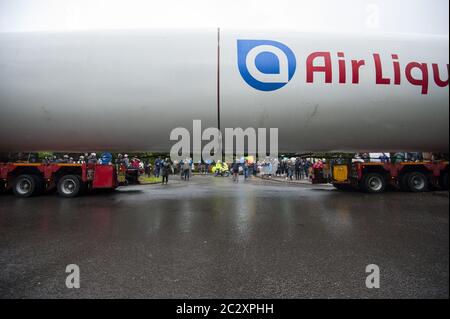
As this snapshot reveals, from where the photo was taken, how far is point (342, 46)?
2.69 metres

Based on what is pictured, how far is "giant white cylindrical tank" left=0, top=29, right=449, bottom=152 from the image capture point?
2576 millimetres

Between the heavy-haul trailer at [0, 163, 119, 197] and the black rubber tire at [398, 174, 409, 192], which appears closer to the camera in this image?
the heavy-haul trailer at [0, 163, 119, 197]

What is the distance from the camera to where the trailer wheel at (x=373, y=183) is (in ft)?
27.1

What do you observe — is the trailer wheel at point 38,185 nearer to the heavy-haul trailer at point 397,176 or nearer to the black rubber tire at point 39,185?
the black rubber tire at point 39,185

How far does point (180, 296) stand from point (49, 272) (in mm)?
1248

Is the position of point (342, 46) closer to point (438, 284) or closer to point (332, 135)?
point (332, 135)

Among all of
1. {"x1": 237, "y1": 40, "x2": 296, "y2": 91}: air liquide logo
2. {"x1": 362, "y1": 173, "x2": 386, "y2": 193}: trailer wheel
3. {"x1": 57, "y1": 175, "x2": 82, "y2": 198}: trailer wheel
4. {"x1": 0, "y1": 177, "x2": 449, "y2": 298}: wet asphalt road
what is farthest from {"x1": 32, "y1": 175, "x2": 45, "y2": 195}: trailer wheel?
{"x1": 362, "y1": 173, "x2": 386, "y2": 193}: trailer wheel

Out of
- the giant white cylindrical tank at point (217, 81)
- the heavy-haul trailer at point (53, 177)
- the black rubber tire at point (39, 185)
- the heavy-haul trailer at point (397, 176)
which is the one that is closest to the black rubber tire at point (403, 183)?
the heavy-haul trailer at point (397, 176)

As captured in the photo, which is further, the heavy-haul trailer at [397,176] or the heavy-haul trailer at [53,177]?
the heavy-haul trailer at [397,176]

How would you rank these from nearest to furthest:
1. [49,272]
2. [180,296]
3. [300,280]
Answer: [180,296]
[300,280]
[49,272]

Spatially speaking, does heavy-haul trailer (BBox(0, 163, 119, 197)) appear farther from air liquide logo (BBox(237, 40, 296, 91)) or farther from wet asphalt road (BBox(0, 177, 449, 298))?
air liquide logo (BBox(237, 40, 296, 91))

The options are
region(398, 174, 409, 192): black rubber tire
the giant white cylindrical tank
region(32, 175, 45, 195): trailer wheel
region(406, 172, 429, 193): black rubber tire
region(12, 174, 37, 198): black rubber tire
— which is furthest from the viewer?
region(398, 174, 409, 192): black rubber tire

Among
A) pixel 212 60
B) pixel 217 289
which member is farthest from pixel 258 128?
pixel 217 289

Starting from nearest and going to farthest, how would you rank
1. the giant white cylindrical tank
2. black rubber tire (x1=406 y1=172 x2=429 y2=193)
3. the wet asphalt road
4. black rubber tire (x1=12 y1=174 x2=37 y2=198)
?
the wet asphalt road → the giant white cylindrical tank → black rubber tire (x1=12 y1=174 x2=37 y2=198) → black rubber tire (x1=406 y1=172 x2=429 y2=193)
